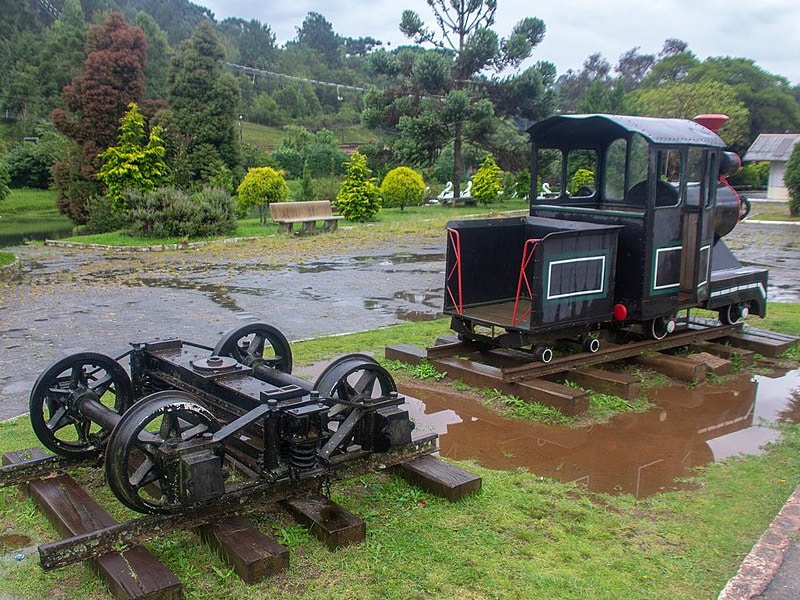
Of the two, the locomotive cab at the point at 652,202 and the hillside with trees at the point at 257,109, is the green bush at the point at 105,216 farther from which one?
the locomotive cab at the point at 652,202

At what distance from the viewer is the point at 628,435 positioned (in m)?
5.99

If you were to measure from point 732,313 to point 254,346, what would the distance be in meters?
6.15

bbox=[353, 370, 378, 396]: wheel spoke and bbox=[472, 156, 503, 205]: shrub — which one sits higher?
bbox=[472, 156, 503, 205]: shrub

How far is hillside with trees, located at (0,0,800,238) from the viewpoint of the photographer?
26.0 m

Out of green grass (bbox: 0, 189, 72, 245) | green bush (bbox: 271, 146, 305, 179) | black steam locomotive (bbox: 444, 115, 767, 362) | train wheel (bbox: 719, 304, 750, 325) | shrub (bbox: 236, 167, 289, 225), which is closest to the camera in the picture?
black steam locomotive (bbox: 444, 115, 767, 362)

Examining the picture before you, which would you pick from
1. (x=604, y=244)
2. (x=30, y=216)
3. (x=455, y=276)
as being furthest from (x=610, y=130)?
(x=30, y=216)

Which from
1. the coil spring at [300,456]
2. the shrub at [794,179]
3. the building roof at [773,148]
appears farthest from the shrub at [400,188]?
the coil spring at [300,456]

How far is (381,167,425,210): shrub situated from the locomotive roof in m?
22.5

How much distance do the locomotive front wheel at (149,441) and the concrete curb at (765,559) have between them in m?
2.71

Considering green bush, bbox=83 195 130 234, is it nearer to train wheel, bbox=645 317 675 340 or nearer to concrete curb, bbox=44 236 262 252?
concrete curb, bbox=44 236 262 252

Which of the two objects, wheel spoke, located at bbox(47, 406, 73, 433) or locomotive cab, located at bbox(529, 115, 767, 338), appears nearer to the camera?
wheel spoke, located at bbox(47, 406, 73, 433)

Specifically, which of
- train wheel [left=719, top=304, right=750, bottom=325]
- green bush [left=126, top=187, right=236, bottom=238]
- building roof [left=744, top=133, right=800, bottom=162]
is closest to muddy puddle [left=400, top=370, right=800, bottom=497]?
train wheel [left=719, top=304, right=750, bottom=325]

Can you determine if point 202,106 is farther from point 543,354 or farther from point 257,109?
point 257,109

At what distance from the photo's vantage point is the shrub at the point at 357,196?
26312mm
